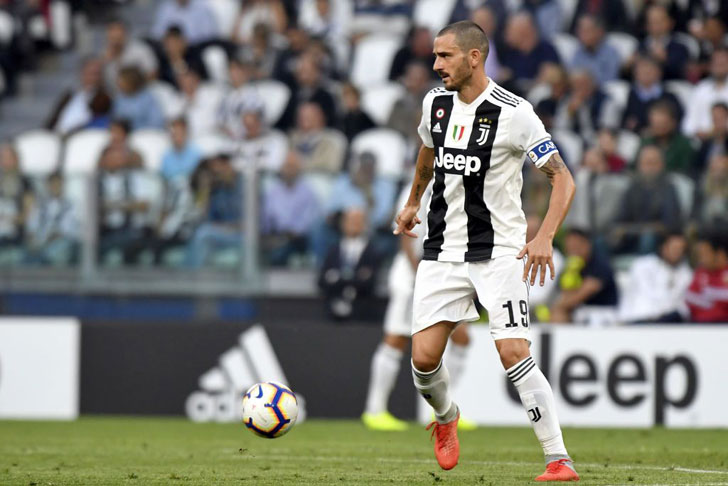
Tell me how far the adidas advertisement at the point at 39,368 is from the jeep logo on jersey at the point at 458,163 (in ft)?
22.7

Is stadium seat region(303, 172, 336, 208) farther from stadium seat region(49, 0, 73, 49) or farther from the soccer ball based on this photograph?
stadium seat region(49, 0, 73, 49)

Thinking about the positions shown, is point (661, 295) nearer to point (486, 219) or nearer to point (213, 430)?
point (213, 430)

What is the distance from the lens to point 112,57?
17250 mm

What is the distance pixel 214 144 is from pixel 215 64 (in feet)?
7.10

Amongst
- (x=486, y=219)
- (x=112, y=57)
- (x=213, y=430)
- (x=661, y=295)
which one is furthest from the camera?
(x=112, y=57)

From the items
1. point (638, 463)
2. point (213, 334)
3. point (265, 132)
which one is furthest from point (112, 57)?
point (638, 463)

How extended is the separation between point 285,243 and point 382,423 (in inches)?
96.0

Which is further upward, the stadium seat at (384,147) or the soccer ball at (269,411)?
the stadium seat at (384,147)

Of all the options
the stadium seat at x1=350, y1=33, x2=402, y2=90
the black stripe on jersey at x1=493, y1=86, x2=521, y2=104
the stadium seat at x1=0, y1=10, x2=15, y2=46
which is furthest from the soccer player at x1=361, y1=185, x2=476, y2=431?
the stadium seat at x1=0, y1=10, x2=15, y2=46

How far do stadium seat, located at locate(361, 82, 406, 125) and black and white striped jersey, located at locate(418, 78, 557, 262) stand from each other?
27.8 feet

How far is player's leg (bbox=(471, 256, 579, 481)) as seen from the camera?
641 cm

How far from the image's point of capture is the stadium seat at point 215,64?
17.1 metres

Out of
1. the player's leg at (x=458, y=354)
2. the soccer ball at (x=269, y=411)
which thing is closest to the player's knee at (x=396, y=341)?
the player's leg at (x=458, y=354)

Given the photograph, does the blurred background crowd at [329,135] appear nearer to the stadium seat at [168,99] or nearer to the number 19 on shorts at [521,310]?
the stadium seat at [168,99]
